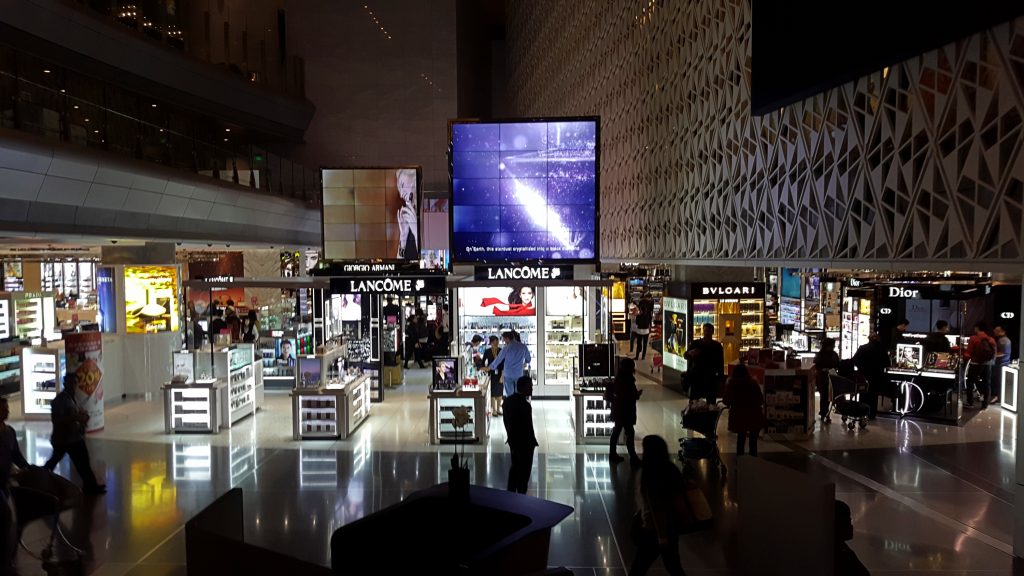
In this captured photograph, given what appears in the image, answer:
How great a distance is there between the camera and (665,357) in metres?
17.1

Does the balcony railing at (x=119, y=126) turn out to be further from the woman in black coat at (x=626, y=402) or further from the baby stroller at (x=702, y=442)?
the baby stroller at (x=702, y=442)

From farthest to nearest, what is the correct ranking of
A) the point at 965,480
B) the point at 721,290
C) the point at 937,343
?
1. the point at 721,290
2. the point at 937,343
3. the point at 965,480

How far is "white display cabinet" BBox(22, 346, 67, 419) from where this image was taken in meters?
13.3

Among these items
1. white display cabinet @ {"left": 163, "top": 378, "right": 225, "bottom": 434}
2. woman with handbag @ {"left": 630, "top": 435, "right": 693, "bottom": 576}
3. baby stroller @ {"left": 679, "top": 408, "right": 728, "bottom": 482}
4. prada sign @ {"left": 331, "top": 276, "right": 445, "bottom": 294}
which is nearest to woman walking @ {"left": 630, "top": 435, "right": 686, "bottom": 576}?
woman with handbag @ {"left": 630, "top": 435, "right": 693, "bottom": 576}

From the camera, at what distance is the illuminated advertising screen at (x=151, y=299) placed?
15.7 m

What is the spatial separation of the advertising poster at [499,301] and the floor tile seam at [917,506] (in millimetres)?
6358

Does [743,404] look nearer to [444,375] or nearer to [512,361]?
[512,361]

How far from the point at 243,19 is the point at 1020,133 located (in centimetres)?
2640

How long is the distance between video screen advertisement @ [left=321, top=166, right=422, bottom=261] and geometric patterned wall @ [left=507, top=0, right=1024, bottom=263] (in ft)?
16.7

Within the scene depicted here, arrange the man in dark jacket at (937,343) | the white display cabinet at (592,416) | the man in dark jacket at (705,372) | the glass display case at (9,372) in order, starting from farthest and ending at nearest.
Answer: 1. the glass display case at (9,372)
2. the man in dark jacket at (937,343)
3. the man in dark jacket at (705,372)
4. the white display cabinet at (592,416)

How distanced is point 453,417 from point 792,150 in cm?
595

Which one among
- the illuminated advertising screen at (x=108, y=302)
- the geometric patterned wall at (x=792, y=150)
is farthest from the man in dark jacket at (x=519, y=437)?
the illuminated advertising screen at (x=108, y=302)

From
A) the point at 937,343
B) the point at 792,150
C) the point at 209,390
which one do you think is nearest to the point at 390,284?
the point at 209,390

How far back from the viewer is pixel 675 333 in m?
16.4
